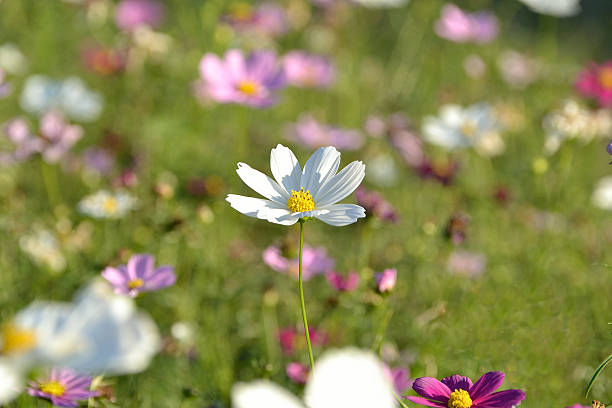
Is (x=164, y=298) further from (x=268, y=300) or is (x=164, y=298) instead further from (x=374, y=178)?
(x=374, y=178)

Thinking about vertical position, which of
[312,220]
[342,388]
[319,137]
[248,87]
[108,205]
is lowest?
[312,220]

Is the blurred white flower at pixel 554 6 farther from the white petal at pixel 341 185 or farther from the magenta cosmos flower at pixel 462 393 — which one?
the magenta cosmos flower at pixel 462 393

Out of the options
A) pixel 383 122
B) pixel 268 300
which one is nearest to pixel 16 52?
pixel 383 122

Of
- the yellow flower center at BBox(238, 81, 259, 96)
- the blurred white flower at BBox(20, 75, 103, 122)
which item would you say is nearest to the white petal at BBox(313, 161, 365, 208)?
the yellow flower center at BBox(238, 81, 259, 96)

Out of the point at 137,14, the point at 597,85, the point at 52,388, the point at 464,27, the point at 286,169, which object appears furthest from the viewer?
the point at 137,14

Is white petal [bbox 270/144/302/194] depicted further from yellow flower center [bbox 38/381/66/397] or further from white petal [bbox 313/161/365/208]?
yellow flower center [bbox 38/381/66/397]

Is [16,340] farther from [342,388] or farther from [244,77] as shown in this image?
[244,77]

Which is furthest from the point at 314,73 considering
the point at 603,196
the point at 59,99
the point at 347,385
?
the point at 347,385
